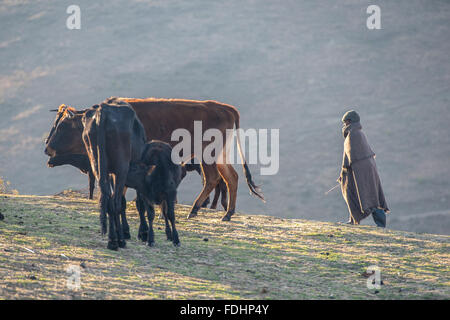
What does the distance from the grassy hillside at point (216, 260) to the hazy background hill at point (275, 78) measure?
23146mm

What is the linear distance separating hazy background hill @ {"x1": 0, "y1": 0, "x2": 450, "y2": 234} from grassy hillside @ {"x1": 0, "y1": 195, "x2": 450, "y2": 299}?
75.9ft

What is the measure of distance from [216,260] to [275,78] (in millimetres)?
42666

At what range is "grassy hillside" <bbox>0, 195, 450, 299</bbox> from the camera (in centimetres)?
618

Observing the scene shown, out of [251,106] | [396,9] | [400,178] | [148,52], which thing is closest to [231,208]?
[400,178]

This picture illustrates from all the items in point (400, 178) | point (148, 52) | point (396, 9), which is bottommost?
point (400, 178)

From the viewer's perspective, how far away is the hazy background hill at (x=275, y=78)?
3741cm

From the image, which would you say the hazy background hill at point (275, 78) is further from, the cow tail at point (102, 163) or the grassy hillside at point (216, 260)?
the cow tail at point (102, 163)

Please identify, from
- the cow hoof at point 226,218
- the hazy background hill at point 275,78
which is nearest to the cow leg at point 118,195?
the cow hoof at point 226,218

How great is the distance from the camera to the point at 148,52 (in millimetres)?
52781

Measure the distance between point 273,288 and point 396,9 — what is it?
5669cm

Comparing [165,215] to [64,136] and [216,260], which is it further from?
[64,136]

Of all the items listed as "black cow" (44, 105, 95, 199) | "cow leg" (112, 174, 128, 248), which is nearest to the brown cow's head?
"black cow" (44, 105, 95, 199)

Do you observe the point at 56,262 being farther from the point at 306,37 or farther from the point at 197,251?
the point at 306,37

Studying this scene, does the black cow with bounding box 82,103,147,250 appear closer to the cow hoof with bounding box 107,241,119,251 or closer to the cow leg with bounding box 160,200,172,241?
the cow hoof with bounding box 107,241,119,251
